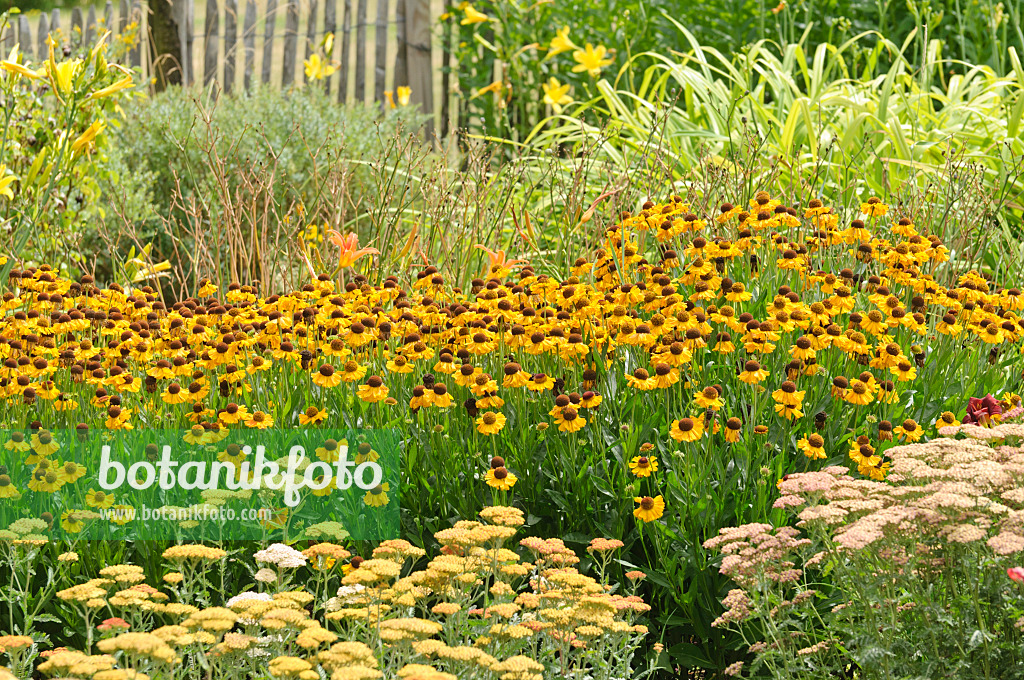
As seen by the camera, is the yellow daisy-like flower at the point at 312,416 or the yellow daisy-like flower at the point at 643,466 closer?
the yellow daisy-like flower at the point at 643,466

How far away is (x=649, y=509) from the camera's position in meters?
2.31

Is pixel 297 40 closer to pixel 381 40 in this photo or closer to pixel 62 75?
pixel 381 40

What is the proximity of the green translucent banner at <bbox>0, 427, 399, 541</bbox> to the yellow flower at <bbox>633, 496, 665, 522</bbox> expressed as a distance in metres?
0.63

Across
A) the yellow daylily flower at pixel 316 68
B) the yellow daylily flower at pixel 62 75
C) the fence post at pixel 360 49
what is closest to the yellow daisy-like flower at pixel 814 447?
the yellow daylily flower at pixel 62 75

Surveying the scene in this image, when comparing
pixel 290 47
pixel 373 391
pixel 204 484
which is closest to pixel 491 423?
pixel 373 391

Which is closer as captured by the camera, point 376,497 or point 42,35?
point 376,497

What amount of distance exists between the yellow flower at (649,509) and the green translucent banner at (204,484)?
24.7 inches

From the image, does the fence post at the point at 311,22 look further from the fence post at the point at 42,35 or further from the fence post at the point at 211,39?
the fence post at the point at 42,35

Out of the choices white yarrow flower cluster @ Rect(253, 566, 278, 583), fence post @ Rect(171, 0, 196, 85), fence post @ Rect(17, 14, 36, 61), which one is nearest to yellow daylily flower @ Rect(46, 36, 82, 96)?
white yarrow flower cluster @ Rect(253, 566, 278, 583)

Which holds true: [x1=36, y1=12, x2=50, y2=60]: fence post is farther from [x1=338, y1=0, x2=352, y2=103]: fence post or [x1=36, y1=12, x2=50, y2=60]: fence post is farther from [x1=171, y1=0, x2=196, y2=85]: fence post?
[x1=338, y1=0, x2=352, y2=103]: fence post

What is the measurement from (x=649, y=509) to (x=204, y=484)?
115cm

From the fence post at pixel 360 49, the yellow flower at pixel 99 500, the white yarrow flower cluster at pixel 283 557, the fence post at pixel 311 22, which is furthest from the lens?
the fence post at pixel 311 22

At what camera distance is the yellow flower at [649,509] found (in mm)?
2295

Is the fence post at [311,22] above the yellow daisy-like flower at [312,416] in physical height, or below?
above
